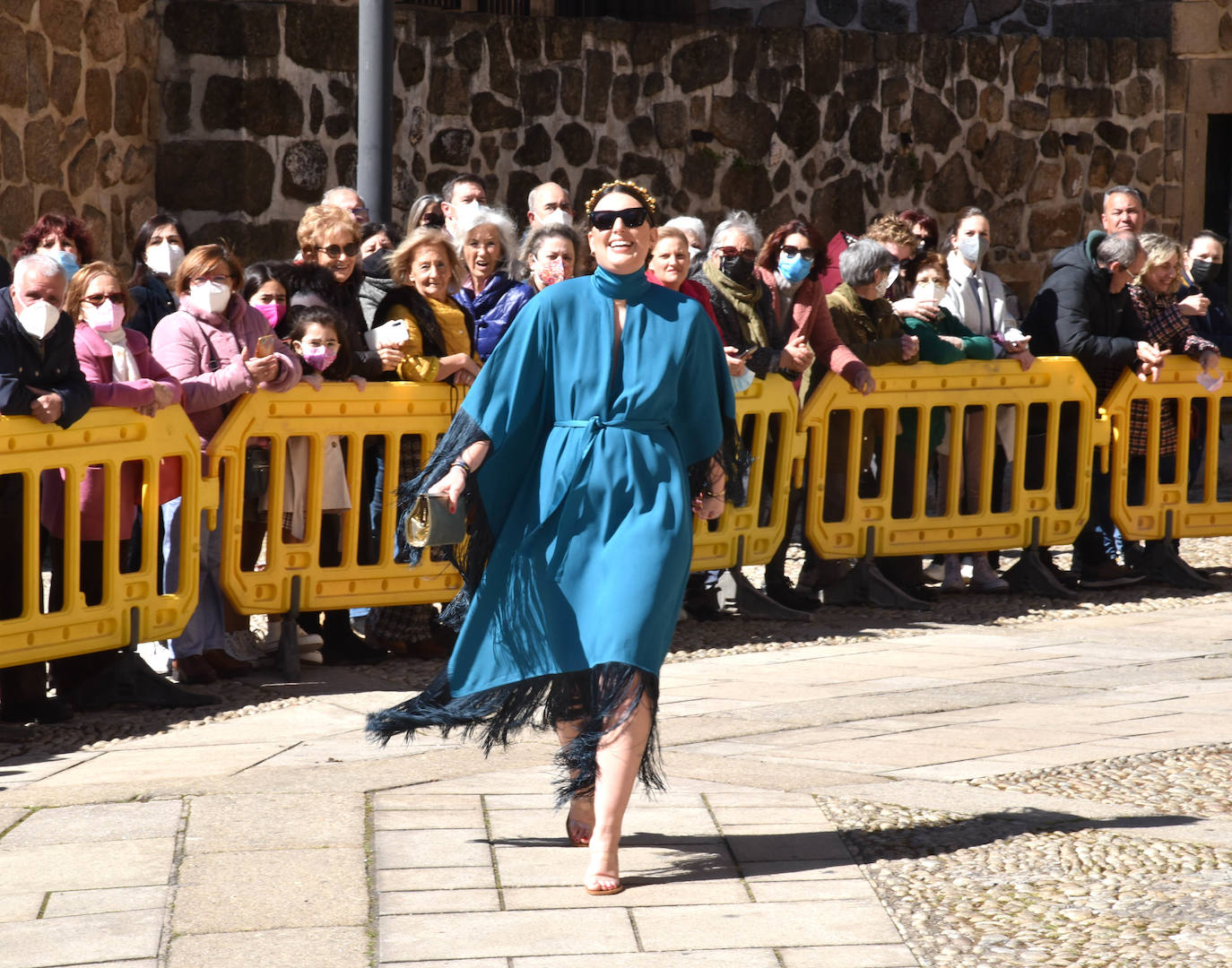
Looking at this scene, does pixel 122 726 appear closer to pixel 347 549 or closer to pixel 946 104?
pixel 347 549

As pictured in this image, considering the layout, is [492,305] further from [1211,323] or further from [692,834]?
[1211,323]

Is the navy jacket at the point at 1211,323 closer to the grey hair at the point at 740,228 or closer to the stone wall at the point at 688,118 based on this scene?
the grey hair at the point at 740,228

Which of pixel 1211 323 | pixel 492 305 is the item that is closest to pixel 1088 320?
pixel 1211 323

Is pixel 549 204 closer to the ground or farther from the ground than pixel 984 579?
farther from the ground

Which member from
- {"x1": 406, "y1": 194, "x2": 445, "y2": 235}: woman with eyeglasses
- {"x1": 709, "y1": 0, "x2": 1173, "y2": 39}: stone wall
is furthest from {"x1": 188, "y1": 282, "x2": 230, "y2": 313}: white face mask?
{"x1": 709, "y1": 0, "x2": 1173, "y2": 39}: stone wall

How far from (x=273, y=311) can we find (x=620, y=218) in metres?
2.94

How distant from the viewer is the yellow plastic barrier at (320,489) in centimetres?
712

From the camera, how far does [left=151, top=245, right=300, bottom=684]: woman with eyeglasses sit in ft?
22.8

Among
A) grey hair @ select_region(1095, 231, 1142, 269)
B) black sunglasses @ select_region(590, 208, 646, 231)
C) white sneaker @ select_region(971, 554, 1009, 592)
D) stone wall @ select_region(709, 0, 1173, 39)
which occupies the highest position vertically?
stone wall @ select_region(709, 0, 1173, 39)

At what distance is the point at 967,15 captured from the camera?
52.5ft

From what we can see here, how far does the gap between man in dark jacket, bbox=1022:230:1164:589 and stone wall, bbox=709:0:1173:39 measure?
6.61 meters

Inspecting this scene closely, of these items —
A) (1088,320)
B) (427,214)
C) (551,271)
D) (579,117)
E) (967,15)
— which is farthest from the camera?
(967,15)

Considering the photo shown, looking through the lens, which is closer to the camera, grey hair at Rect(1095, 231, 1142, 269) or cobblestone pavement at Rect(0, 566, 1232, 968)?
cobblestone pavement at Rect(0, 566, 1232, 968)

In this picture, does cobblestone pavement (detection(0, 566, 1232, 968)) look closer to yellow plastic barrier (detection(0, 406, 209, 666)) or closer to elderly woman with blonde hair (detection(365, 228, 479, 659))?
yellow plastic barrier (detection(0, 406, 209, 666))
